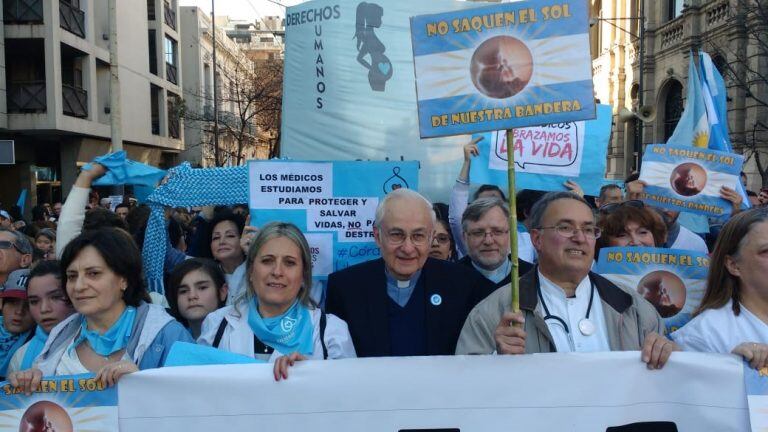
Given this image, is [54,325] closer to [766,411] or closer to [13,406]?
[13,406]

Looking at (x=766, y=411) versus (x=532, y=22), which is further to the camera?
(x=532, y=22)

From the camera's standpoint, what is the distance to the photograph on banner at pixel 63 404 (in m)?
2.59

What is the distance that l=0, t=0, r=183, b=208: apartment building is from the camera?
19609 millimetres

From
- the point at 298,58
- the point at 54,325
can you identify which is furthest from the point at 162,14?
the point at 54,325

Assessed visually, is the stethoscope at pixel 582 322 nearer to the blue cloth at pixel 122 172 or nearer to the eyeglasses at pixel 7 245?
the blue cloth at pixel 122 172

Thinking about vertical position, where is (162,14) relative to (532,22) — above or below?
above

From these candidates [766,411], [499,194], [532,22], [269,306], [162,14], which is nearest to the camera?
[766,411]

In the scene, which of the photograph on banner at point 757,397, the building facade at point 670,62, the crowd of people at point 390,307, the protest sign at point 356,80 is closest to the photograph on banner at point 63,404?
the crowd of people at point 390,307

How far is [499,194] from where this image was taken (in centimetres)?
500

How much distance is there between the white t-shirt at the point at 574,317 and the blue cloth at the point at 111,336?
1.69 m

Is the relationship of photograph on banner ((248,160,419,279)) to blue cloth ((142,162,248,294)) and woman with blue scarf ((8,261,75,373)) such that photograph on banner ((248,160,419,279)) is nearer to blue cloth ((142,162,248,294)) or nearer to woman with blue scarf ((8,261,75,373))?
blue cloth ((142,162,248,294))

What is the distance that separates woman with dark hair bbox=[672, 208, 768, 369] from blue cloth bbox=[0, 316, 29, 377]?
299 cm

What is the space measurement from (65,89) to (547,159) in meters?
19.5

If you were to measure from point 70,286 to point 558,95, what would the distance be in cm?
213
